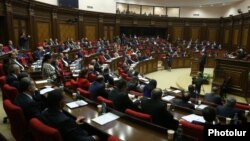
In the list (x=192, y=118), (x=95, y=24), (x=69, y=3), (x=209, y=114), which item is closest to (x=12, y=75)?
(x=192, y=118)

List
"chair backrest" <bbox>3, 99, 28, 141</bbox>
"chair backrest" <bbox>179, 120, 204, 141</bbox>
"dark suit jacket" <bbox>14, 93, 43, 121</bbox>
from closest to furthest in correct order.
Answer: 1. "chair backrest" <bbox>3, 99, 28, 141</bbox>
2. "chair backrest" <bbox>179, 120, 204, 141</bbox>
3. "dark suit jacket" <bbox>14, 93, 43, 121</bbox>

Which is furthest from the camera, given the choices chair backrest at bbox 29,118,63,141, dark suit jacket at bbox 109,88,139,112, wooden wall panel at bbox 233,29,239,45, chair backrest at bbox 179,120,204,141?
wooden wall panel at bbox 233,29,239,45

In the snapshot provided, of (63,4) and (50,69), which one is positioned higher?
(63,4)

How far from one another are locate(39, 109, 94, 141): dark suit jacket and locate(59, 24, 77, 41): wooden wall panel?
13285mm

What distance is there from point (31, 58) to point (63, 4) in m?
7.08

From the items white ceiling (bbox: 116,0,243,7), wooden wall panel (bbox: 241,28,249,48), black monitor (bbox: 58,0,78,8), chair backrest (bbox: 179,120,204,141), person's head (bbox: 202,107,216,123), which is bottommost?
chair backrest (bbox: 179,120,204,141)

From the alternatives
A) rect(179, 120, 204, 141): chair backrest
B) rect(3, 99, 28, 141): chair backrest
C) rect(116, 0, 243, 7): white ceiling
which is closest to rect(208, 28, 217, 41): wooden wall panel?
rect(116, 0, 243, 7): white ceiling

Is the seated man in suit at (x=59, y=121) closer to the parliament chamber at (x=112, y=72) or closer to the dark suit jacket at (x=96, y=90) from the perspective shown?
the parliament chamber at (x=112, y=72)

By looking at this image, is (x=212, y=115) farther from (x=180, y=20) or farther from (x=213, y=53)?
(x=180, y=20)

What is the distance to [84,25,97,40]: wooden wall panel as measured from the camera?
17608 mm

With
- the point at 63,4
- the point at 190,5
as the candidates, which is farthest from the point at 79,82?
the point at 190,5

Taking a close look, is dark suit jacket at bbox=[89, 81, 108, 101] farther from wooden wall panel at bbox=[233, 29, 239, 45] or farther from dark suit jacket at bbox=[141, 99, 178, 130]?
wooden wall panel at bbox=[233, 29, 239, 45]

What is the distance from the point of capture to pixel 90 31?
58.9 ft

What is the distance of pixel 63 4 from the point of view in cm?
1547
